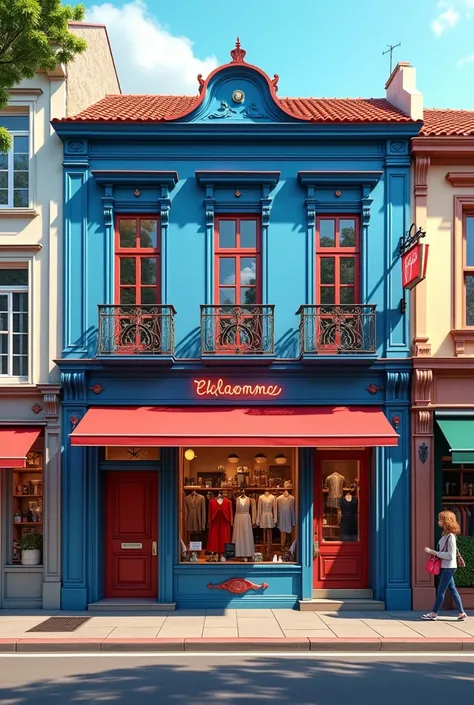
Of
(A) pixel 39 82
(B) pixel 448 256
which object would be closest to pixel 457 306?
(B) pixel 448 256

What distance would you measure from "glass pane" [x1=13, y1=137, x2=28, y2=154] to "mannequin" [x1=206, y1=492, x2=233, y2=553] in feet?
25.5

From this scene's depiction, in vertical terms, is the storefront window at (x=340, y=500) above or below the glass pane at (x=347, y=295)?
below

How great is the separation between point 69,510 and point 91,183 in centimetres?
615

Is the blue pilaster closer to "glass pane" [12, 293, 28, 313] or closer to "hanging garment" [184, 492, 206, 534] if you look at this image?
"hanging garment" [184, 492, 206, 534]

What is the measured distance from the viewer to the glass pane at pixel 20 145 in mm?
12328

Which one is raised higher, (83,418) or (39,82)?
(39,82)

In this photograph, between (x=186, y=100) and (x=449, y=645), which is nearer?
(x=449, y=645)

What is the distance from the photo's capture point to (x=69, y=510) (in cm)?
1159

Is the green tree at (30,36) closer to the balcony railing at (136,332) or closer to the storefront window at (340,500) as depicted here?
the balcony railing at (136,332)

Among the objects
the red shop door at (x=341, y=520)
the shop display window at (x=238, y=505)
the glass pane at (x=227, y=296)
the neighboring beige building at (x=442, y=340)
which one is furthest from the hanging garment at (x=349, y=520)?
the glass pane at (x=227, y=296)

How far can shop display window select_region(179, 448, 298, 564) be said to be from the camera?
12117mm

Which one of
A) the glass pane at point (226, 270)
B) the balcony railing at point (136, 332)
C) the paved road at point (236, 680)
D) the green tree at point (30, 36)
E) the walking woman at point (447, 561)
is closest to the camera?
the paved road at point (236, 680)

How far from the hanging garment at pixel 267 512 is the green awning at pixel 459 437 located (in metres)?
3.48

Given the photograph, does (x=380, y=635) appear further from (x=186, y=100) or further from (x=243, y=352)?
(x=186, y=100)
